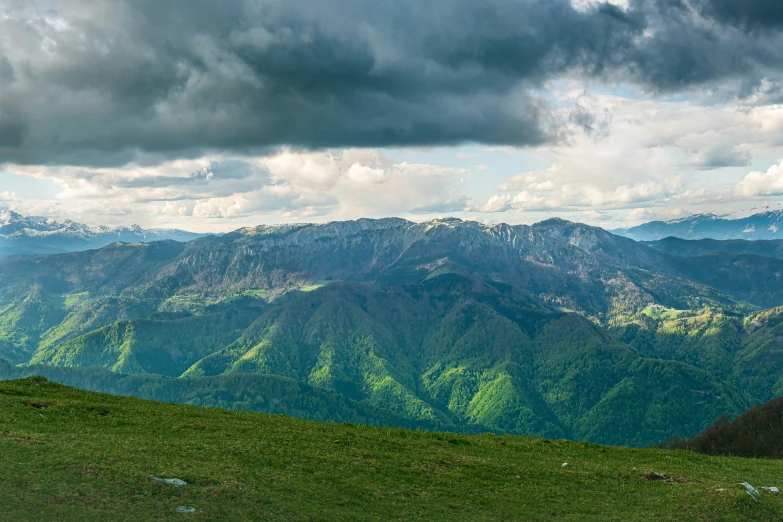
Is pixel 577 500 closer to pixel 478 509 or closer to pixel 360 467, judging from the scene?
pixel 478 509

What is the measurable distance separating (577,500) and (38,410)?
4289 cm

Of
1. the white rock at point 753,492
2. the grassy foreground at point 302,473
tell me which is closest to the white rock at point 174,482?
the grassy foreground at point 302,473

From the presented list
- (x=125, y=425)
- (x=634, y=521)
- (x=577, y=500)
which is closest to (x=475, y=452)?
(x=577, y=500)

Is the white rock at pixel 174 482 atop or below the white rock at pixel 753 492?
atop

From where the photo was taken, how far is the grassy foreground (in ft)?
113

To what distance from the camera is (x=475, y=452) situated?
55.6 metres

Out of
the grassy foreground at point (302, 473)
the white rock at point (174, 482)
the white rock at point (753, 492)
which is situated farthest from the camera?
the white rock at point (753, 492)

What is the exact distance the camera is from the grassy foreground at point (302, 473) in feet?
113

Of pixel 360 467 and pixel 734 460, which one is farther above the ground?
pixel 360 467

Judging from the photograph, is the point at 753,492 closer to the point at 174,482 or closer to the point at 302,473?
the point at 302,473

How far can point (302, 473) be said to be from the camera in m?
42.0

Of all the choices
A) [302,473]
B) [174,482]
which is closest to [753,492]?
[302,473]

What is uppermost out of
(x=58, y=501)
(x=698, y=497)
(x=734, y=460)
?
(x=58, y=501)

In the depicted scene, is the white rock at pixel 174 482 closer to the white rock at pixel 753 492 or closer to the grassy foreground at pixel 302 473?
the grassy foreground at pixel 302 473
